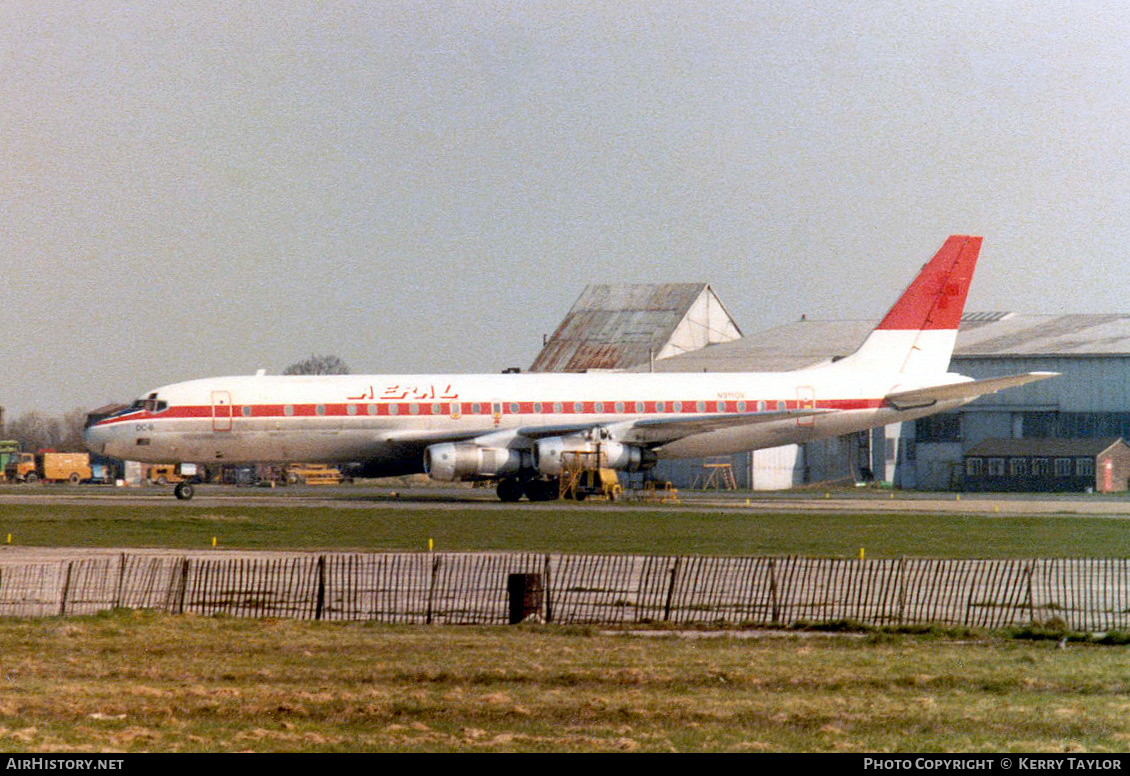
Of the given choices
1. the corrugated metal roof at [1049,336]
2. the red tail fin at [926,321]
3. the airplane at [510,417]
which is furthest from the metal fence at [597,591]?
the corrugated metal roof at [1049,336]

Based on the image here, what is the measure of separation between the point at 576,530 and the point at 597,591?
1404cm

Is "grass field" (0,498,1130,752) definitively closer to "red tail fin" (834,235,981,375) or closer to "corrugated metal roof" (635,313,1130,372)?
"red tail fin" (834,235,981,375)

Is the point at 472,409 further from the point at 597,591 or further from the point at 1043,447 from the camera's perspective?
the point at 1043,447

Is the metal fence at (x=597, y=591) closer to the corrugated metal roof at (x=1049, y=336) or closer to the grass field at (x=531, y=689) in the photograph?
the grass field at (x=531, y=689)

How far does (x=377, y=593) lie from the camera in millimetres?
22766

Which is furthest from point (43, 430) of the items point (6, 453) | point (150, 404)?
point (150, 404)

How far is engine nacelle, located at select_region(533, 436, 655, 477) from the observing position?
5134 centimetres

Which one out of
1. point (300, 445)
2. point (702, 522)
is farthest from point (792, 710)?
point (300, 445)

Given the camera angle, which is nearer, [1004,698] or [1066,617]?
[1004,698]

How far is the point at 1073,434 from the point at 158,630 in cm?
6642

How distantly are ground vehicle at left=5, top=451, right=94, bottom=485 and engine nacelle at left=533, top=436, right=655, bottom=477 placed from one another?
55.4 m

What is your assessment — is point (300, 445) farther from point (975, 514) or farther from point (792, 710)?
point (792, 710)

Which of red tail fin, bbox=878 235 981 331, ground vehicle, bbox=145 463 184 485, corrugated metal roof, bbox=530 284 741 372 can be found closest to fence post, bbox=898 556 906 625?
red tail fin, bbox=878 235 981 331
